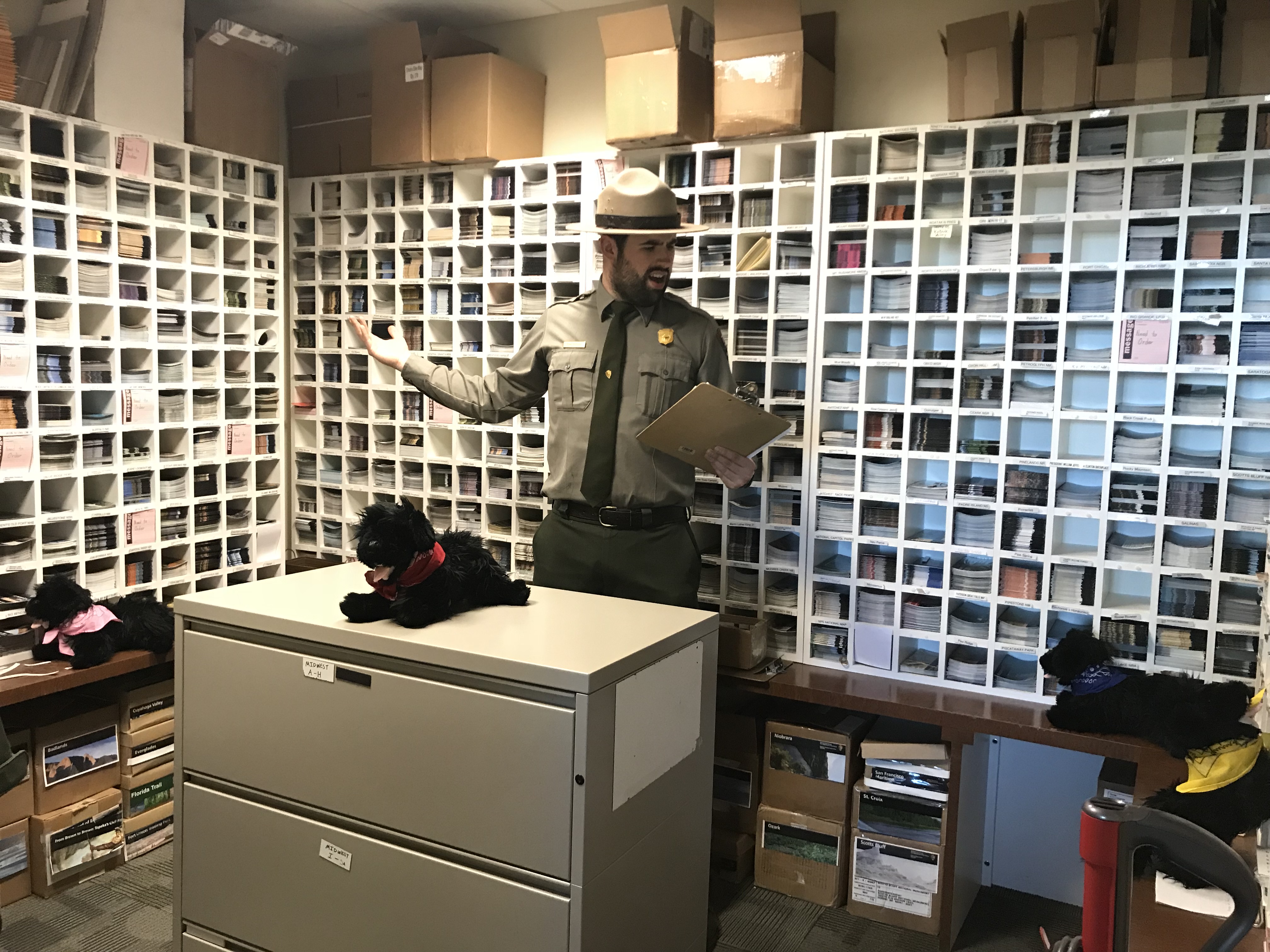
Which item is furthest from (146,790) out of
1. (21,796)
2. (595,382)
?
(595,382)

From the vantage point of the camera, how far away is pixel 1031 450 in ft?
10.6

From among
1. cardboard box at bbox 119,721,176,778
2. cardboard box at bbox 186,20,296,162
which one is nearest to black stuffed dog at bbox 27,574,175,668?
cardboard box at bbox 119,721,176,778

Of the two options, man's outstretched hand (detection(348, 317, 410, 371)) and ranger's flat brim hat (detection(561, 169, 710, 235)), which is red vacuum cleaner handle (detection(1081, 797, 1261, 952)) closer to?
ranger's flat brim hat (detection(561, 169, 710, 235))

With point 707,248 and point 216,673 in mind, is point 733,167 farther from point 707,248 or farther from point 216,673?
point 216,673

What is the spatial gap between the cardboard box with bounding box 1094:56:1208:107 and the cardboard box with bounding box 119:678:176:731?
11.2ft

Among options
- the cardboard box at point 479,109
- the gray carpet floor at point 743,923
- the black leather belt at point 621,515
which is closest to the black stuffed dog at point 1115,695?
the gray carpet floor at point 743,923

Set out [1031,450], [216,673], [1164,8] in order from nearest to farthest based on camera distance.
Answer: [216,673], [1164,8], [1031,450]

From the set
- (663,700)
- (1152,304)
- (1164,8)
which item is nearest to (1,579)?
(663,700)

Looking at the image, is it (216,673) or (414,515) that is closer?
(414,515)

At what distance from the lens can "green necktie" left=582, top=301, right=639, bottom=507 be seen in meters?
2.89

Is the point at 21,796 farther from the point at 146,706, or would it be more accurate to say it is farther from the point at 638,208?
the point at 638,208

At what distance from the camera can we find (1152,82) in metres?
2.81

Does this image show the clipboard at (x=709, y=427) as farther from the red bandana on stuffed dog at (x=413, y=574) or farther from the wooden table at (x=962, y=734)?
the wooden table at (x=962, y=734)

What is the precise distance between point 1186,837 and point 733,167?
2809 mm
